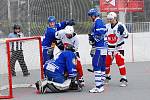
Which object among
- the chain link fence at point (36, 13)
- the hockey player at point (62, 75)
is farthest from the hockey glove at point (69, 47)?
the chain link fence at point (36, 13)

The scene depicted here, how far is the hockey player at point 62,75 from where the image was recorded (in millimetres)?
11836

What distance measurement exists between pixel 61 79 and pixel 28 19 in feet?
20.6

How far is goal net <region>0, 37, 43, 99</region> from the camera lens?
11.6m

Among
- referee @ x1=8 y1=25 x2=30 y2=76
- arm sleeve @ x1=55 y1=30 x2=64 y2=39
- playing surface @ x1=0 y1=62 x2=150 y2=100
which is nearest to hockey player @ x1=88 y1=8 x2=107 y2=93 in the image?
playing surface @ x1=0 y1=62 x2=150 y2=100

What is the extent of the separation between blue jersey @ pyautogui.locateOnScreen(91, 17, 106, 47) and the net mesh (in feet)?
5.69

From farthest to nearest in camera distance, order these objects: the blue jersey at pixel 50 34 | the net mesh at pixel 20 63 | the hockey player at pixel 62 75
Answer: the blue jersey at pixel 50 34 → the net mesh at pixel 20 63 → the hockey player at pixel 62 75

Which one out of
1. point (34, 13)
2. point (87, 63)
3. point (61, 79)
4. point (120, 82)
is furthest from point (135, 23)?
point (61, 79)

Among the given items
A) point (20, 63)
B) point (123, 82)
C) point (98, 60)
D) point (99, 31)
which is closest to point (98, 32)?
point (99, 31)

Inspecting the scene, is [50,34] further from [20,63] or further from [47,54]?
[20,63]

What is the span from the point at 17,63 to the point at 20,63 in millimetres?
454

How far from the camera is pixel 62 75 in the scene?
11.9m

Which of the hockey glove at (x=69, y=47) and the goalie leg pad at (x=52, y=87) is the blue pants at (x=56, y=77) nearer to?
the goalie leg pad at (x=52, y=87)

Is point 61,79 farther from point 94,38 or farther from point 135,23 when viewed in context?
point 135,23

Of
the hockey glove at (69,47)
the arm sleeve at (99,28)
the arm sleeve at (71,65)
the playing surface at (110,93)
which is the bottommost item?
the playing surface at (110,93)
